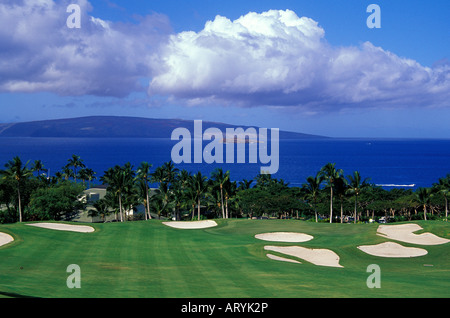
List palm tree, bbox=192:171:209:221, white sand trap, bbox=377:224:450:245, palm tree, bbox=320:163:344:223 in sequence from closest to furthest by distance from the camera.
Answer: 1. white sand trap, bbox=377:224:450:245
2. palm tree, bbox=320:163:344:223
3. palm tree, bbox=192:171:209:221

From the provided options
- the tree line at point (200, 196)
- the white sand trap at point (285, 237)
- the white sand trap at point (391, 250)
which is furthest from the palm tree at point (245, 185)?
the white sand trap at point (391, 250)

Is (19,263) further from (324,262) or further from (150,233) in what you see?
(324,262)

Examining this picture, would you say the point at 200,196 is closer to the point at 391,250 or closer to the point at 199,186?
the point at 199,186

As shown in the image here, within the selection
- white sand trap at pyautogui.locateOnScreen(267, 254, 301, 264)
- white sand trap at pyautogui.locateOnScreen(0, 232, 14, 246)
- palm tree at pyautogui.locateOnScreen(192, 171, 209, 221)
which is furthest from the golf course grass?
palm tree at pyautogui.locateOnScreen(192, 171, 209, 221)

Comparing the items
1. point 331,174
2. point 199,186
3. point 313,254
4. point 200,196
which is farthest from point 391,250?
point 200,196

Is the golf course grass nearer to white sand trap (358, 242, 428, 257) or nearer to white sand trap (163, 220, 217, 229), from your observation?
white sand trap (358, 242, 428, 257)

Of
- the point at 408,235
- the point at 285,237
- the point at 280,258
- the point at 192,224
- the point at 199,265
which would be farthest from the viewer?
the point at 192,224
